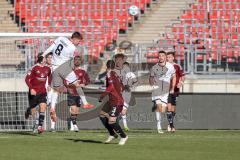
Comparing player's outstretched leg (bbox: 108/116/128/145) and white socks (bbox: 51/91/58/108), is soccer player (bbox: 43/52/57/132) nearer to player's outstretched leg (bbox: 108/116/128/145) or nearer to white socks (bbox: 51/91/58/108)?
white socks (bbox: 51/91/58/108)

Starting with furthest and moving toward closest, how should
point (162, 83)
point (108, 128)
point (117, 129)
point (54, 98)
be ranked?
point (162, 83) → point (54, 98) → point (108, 128) → point (117, 129)

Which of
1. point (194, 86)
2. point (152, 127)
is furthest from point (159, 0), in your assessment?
point (152, 127)

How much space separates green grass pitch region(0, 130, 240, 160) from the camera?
14008mm

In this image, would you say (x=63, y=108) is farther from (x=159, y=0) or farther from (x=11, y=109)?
(x=159, y=0)

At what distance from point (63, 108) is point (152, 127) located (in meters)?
2.73

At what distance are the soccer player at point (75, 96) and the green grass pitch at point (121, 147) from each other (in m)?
2.21

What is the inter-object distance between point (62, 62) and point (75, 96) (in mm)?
1869

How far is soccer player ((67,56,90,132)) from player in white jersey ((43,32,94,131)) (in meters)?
0.42

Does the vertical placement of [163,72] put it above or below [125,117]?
above

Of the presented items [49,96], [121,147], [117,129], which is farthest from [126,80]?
[121,147]

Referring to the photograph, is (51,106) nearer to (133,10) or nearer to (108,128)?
(108,128)

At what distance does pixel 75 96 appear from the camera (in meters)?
22.3

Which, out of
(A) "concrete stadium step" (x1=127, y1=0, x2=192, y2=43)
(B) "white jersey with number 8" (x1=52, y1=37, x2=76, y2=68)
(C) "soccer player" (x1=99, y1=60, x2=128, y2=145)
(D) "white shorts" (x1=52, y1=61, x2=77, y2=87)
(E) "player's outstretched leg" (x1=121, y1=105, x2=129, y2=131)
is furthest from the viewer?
(A) "concrete stadium step" (x1=127, y1=0, x2=192, y2=43)

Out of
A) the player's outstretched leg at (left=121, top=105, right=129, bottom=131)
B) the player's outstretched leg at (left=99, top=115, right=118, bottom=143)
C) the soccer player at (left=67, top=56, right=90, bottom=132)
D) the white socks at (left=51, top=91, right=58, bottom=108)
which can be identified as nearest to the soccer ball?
the soccer player at (left=67, top=56, right=90, bottom=132)
